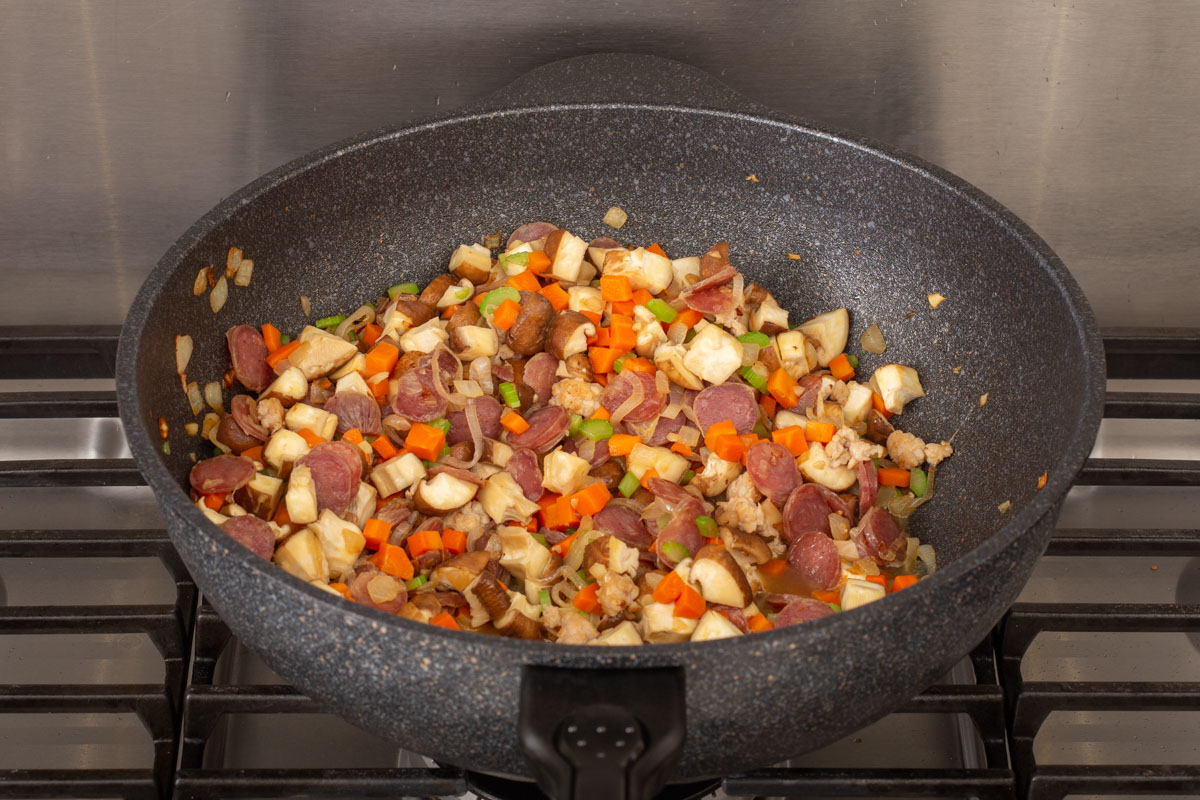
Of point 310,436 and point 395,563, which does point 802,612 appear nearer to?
point 395,563

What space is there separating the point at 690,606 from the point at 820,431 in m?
0.27

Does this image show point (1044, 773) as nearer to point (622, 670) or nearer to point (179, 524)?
point (622, 670)

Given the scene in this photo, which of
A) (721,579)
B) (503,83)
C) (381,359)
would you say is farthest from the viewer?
(503,83)

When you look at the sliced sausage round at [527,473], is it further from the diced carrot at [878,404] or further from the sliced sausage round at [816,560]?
the diced carrot at [878,404]

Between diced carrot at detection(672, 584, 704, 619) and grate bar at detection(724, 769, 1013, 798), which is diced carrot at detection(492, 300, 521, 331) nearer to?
diced carrot at detection(672, 584, 704, 619)

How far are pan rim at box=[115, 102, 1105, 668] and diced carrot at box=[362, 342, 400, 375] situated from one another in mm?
186

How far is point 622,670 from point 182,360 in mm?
541

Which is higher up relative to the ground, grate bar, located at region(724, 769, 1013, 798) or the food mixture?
the food mixture

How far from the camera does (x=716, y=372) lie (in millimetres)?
1094

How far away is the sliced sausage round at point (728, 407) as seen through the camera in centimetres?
108

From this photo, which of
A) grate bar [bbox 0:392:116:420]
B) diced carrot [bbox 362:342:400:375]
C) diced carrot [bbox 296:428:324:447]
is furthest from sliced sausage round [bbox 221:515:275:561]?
grate bar [bbox 0:392:116:420]

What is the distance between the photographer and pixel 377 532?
0.98 m

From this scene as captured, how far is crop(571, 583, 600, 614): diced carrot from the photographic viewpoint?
95cm

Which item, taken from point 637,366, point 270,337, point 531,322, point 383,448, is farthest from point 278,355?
point 637,366
